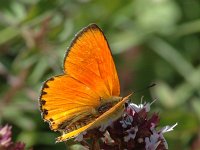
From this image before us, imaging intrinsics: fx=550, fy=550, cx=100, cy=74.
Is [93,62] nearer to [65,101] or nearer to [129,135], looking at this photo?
[65,101]

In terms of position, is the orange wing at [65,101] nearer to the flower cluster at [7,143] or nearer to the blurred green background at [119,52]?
the flower cluster at [7,143]

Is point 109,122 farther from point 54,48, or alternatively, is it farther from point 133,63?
point 133,63

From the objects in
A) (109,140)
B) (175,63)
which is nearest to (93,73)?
(109,140)

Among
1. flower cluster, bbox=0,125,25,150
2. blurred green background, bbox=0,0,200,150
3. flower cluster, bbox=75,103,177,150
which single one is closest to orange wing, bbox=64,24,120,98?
flower cluster, bbox=75,103,177,150

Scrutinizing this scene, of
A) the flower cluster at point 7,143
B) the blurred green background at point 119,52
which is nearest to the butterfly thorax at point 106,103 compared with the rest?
the flower cluster at point 7,143

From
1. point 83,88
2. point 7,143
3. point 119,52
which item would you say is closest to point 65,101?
point 83,88

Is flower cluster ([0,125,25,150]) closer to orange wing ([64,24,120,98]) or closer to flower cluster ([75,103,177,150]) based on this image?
flower cluster ([75,103,177,150])
